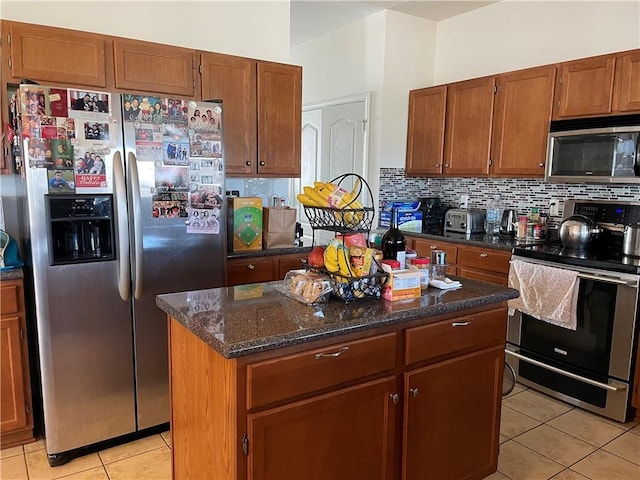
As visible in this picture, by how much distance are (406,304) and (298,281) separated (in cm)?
42

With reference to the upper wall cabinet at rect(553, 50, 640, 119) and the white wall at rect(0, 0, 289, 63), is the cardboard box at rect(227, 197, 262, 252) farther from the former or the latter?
the upper wall cabinet at rect(553, 50, 640, 119)

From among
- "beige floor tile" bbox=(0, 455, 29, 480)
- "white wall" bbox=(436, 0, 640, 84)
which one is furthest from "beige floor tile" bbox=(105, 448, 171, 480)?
"white wall" bbox=(436, 0, 640, 84)

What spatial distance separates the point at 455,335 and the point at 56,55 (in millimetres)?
2516

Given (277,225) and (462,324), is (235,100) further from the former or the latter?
(462,324)

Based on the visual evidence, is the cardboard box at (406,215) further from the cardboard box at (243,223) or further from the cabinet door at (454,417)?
the cabinet door at (454,417)

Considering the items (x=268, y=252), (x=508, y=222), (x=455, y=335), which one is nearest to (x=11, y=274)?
(x=268, y=252)

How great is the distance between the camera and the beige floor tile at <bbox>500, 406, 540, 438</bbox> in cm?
273

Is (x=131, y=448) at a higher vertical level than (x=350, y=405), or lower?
lower

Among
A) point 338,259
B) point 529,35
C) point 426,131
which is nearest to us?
point 338,259

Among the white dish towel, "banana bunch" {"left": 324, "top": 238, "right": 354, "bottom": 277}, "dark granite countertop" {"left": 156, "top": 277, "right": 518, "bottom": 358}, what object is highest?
"banana bunch" {"left": 324, "top": 238, "right": 354, "bottom": 277}

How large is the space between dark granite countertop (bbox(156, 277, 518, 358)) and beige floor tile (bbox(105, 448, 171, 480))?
1014mm

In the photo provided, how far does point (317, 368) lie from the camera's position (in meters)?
1.52

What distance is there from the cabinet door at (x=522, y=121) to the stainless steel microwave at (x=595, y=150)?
0.13 metres

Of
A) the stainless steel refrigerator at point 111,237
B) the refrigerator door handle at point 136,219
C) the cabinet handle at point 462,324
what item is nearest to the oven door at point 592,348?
the cabinet handle at point 462,324
